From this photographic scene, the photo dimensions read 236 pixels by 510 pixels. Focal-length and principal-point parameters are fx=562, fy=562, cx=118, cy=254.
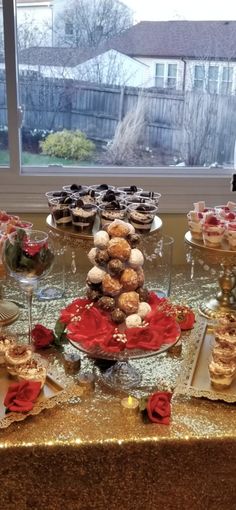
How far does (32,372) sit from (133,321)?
0.78 feet

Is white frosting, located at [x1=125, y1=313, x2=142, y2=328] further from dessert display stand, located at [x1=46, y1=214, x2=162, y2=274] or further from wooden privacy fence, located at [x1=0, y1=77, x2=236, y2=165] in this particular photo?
wooden privacy fence, located at [x1=0, y1=77, x2=236, y2=165]

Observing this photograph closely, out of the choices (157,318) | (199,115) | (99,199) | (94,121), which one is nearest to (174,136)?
(199,115)

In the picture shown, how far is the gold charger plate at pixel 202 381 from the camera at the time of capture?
46.8 inches

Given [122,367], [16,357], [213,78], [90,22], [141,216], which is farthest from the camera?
[213,78]

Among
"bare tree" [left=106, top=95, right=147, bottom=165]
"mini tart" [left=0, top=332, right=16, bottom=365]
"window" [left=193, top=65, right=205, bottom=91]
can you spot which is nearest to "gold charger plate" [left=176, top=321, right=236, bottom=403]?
"mini tart" [left=0, top=332, right=16, bottom=365]

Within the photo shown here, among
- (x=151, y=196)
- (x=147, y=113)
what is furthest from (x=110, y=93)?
(x=151, y=196)

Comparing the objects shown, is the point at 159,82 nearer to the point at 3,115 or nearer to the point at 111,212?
the point at 3,115

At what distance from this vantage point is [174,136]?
2.34 meters

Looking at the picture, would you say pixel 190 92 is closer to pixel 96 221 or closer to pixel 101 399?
pixel 96 221

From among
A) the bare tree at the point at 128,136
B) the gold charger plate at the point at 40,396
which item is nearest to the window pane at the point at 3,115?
the bare tree at the point at 128,136

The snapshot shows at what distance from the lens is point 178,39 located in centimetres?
222

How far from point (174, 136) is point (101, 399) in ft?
4.66

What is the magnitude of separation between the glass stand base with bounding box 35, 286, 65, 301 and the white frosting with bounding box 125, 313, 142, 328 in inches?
23.2

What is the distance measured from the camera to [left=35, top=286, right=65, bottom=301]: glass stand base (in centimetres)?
172
